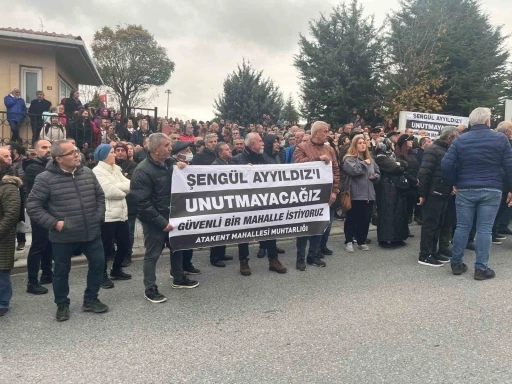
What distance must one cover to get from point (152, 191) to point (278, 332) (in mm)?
2108

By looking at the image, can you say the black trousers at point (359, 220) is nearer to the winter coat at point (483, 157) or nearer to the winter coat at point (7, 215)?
the winter coat at point (483, 157)

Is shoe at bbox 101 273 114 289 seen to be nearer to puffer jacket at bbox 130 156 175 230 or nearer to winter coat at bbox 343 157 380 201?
puffer jacket at bbox 130 156 175 230

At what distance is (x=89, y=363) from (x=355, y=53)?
832 inches

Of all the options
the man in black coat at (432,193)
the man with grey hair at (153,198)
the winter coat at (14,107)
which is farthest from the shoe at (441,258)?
the winter coat at (14,107)

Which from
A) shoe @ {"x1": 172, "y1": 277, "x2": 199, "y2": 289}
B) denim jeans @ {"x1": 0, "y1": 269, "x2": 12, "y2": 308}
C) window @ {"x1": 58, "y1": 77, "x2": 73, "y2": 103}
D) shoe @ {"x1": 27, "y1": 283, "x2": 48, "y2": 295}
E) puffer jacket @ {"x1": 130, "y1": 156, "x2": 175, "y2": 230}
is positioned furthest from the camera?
window @ {"x1": 58, "y1": 77, "x2": 73, "y2": 103}

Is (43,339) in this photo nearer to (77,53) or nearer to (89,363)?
(89,363)

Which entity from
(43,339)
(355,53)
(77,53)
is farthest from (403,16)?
(43,339)

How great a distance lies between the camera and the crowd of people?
436cm

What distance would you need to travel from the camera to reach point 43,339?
389cm

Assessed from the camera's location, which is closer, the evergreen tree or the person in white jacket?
the person in white jacket

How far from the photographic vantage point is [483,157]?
5.34 meters

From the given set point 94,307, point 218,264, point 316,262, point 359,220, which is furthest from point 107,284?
point 359,220

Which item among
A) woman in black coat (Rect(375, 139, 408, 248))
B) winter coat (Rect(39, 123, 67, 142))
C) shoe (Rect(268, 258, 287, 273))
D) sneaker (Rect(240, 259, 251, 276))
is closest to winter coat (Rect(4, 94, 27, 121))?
winter coat (Rect(39, 123, 67, 142))

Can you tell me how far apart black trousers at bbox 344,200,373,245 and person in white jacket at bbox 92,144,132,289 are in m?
3.51
